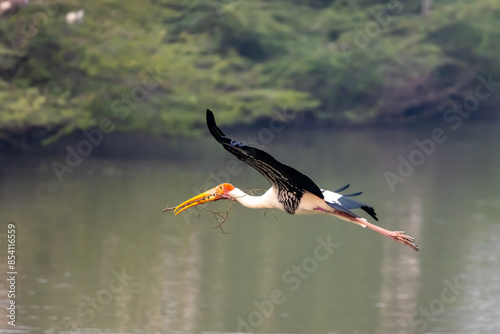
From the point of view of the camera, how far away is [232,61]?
25281mm

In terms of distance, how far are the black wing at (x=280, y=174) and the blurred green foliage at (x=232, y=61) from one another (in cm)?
1379

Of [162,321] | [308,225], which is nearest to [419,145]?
[308,225]

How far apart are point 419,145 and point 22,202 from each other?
36.6 feet

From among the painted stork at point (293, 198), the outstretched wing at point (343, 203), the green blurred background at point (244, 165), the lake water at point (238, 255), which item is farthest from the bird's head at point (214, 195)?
the green blurred background at point (244, 165)

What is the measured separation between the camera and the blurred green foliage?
20516 millimetres

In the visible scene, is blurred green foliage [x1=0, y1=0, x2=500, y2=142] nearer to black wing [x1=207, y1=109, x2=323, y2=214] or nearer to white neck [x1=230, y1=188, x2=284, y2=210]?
white neck [x1=230, y1=188, x2=284, y2=210]

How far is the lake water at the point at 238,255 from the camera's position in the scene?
12.3 m

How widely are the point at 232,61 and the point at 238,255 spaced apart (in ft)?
35.4

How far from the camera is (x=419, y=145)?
25.8 meters

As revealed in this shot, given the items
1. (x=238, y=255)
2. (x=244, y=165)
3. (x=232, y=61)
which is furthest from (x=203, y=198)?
(x=232, y=61)

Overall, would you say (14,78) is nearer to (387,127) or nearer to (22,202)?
(22,202)

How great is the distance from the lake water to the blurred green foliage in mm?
1204

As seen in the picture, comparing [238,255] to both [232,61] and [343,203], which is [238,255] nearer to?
[343,203]

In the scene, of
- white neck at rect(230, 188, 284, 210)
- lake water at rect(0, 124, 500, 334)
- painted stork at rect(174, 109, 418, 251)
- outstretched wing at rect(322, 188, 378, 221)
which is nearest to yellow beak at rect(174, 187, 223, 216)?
painted stork at rect(174, 109, 418, 251)
